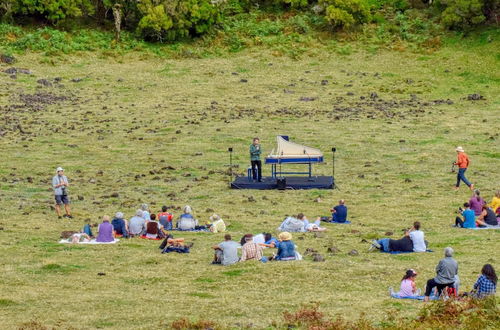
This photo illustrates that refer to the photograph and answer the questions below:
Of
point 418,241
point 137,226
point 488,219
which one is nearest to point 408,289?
point 418,241

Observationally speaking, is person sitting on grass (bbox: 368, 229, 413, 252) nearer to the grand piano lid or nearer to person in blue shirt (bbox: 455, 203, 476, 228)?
person in blue shirt (bbox: 455, 203, 476, 228)

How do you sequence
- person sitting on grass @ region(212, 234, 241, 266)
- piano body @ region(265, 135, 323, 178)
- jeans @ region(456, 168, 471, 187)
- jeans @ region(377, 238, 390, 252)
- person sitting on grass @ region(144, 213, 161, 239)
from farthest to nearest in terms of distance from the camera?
piano body @ region(265, 135, 323, 178) < jeans @ region(456, 168, 471, 187) < person sitting on grass @ region(144, 213, 161, 239) < jeans @ region(377, 238, 390, 252) < person sitting on grass @ region(212, 234, 241, 266)

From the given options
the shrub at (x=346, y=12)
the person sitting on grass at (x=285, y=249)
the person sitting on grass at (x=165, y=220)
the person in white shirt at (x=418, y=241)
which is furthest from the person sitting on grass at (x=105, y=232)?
the shrub at (x=346, y=12)

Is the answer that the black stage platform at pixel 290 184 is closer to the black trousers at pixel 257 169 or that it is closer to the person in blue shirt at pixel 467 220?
the black trousers at pixel 257 169

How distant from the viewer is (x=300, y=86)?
7262 centimetres

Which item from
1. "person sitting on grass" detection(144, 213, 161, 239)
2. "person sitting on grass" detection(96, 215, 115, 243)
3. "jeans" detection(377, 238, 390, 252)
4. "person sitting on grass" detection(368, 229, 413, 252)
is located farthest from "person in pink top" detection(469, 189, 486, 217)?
"person sitting on grass" detection(96, 215, 115, 243)

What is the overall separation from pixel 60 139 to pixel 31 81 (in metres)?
15.2

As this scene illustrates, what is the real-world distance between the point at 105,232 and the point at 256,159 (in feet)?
44.8

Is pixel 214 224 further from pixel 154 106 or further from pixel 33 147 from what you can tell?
pixel 154 106

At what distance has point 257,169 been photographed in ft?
151

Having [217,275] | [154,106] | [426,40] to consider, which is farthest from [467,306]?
[426,40]

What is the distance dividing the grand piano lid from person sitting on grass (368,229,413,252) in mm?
14507

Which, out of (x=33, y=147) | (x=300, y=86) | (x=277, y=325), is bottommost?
(x=277, y=325)

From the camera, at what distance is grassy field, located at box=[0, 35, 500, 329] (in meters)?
25.8
